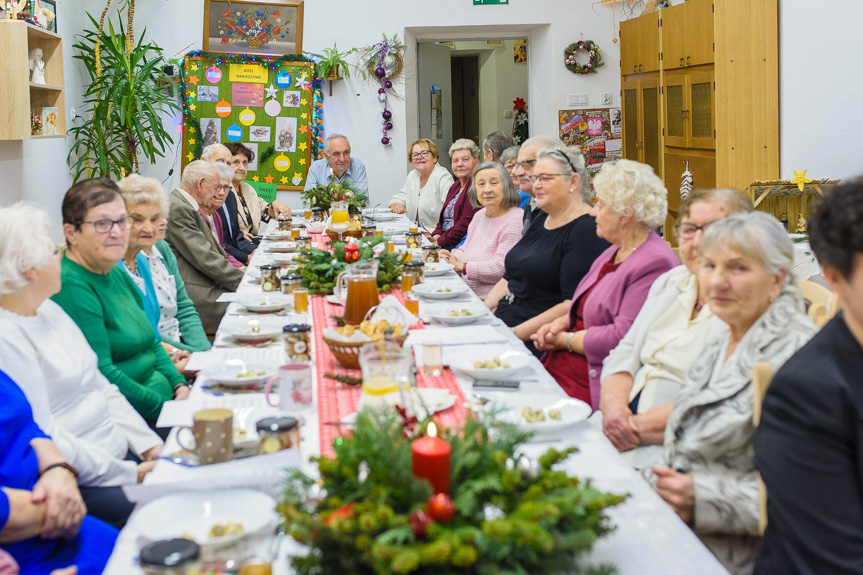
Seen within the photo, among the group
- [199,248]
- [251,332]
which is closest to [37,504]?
[251,332]

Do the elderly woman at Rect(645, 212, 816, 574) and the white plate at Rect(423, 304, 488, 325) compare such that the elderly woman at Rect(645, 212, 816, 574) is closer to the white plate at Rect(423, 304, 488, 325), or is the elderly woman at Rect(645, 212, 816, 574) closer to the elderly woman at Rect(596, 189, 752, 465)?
the elderly woman at Rect(596, 189, 752, 465)

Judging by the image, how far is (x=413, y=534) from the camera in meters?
1.04

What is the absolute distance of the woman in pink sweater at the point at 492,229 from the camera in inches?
163

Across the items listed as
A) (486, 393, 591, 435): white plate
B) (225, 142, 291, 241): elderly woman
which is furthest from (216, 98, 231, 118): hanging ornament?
(486, 393, 591, 435): white plate

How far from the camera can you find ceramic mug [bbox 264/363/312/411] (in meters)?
1.82

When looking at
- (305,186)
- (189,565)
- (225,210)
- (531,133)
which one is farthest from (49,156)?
(189,565)

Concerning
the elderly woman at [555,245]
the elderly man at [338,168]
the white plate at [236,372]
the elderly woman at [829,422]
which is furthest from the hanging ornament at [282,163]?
the elderly woman at [829,422]

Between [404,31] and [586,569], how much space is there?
293 inches

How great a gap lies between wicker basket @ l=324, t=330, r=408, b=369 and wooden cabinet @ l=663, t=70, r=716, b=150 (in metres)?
4.73

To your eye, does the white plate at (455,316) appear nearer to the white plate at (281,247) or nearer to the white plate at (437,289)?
the white plate at (437,289)

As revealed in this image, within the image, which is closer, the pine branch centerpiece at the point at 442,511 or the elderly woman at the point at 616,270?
the pine branch centerpiece at the point at 442,511

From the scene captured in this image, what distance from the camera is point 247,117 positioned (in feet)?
26.1

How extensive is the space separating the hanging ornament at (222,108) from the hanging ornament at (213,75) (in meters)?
0.19

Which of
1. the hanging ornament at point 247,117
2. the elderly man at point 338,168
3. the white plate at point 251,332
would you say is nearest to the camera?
the white plate at point 251,332
